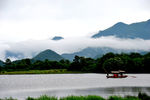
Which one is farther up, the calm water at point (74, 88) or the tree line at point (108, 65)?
the tree line at point (108, 65)

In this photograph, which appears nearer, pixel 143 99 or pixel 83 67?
pixel 143 99

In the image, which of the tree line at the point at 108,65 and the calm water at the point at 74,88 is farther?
the tree line at the point at 108,65

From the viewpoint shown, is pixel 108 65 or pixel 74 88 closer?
pixel 74 88

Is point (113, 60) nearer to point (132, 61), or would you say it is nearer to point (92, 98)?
point (132, 61)

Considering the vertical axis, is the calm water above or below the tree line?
below

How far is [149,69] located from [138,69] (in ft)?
20.7

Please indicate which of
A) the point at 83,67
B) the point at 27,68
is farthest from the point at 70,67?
the point at 27,68

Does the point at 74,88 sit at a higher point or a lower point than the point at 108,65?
lower

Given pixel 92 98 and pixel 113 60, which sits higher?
pixel 113 60

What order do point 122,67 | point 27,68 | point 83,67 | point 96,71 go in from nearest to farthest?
point 122,67 < point 96,71 < point 83,67 < point 27,68

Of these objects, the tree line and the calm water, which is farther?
the tree line

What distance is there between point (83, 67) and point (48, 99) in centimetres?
13216

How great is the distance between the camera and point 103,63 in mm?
141625

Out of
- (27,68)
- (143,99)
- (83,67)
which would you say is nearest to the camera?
(143,99)
